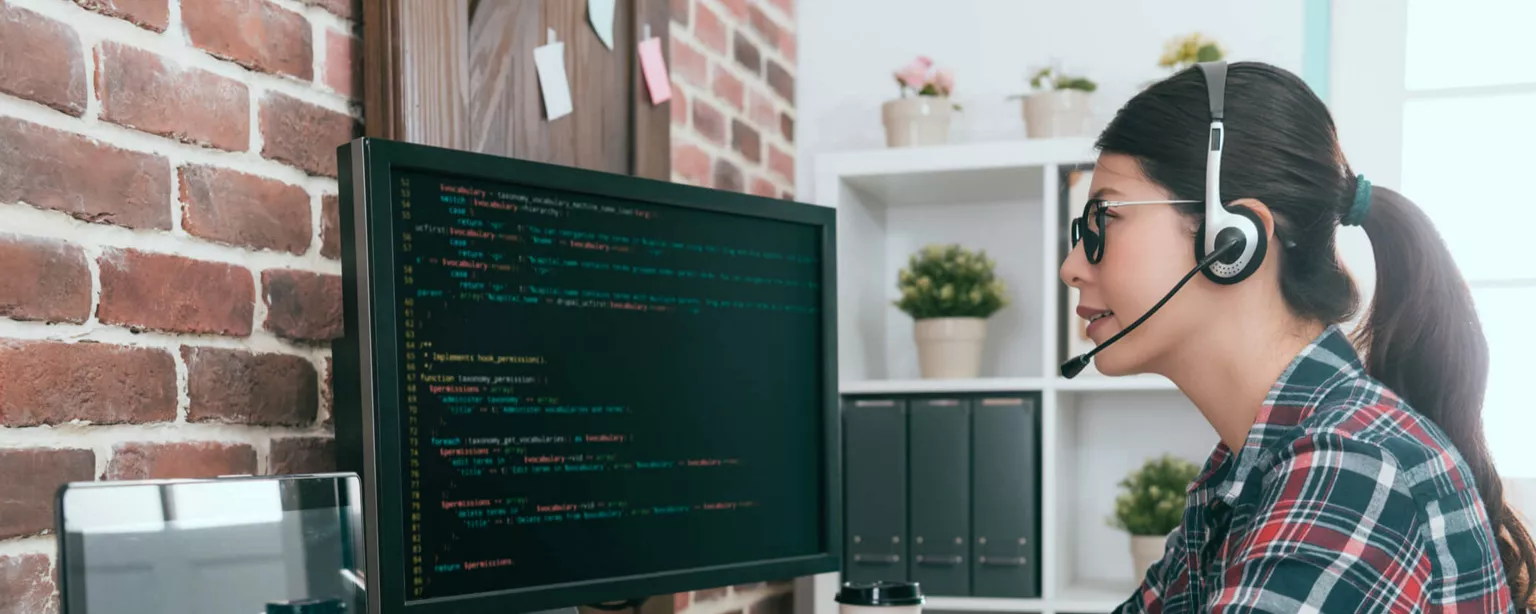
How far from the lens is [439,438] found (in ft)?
3.37

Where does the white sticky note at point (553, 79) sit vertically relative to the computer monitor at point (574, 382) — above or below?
above

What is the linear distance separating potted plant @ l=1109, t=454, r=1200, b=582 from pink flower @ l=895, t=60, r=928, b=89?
0.77 m

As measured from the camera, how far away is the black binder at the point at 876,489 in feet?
6.86

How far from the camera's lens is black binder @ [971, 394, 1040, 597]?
6.77 feet

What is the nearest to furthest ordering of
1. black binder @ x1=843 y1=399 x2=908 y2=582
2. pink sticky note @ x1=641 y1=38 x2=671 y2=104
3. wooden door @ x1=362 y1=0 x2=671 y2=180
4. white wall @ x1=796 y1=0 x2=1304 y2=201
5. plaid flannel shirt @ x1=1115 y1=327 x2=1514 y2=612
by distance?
plaid flannel shirt @ x1=1115 y1=327 x2=1514 y2=612 < wooden door @ x1=362 y1=0 x2=671 y2=180 < pink sticky note @ x1=641 y1=38 x2=671 y2=104 < black binder @ x1=843 y1=399 x2=908 y2=582 < white wall @ x1=796 y1=0 x2=1304 y2=201

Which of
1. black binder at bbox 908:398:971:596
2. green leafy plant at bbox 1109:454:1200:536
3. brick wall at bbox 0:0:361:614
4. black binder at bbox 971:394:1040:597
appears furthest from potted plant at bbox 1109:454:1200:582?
brick wall at bbox 0:0:361:614

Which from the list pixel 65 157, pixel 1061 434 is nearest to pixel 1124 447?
pixel 1061 434

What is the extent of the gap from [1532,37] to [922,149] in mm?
1073

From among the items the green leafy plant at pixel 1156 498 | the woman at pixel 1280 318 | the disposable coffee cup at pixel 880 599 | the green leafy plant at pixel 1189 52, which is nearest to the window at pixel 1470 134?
the green leafy plant at pixel 1189 52

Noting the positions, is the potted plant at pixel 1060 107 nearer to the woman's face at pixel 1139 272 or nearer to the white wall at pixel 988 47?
the white wall at pixel 988 47

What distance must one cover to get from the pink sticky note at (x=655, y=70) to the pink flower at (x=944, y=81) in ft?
1.96

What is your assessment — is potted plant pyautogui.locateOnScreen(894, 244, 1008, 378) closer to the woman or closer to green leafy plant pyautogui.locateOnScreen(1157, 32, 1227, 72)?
green leafy plant pyautogui.locateOnScreen(1157, 32, 1227, 72)

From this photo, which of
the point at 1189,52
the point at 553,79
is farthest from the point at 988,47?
the point at 553,79

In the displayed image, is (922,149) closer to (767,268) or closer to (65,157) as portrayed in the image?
(767,268)
